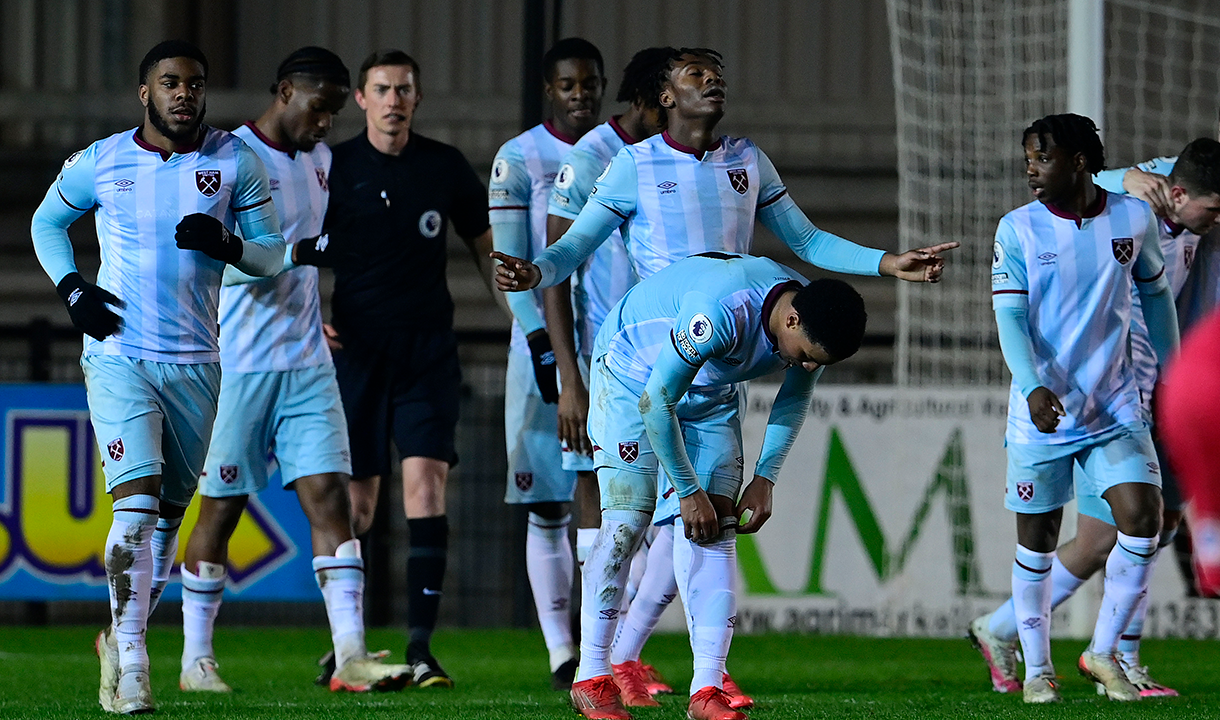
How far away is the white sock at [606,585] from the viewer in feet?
15.5

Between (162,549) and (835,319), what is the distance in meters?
2.45

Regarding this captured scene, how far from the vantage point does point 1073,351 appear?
17.6 feet

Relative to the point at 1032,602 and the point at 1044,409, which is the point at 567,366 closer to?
the point at 1044,409

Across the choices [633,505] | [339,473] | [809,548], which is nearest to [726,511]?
[633,505]

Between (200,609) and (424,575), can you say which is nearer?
(200,609)

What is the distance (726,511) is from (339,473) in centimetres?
163

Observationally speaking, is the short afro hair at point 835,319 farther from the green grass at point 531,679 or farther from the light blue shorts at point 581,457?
the light blue shorts at point 581,457

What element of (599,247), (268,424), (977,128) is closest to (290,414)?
Answer: (268,424)

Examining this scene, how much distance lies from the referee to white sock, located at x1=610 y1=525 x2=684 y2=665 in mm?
988

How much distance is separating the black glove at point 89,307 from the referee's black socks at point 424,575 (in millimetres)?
1659

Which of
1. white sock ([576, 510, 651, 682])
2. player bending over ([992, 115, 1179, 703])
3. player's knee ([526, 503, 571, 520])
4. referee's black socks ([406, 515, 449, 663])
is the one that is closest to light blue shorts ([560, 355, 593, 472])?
player's knee ([526, 503, 571, 520])

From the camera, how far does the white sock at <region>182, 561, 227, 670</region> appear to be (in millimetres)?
5941

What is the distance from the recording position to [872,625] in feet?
27.7

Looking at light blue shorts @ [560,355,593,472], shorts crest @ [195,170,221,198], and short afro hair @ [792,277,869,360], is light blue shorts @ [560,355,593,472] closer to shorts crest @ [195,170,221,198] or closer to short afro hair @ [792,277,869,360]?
shorts crest @ [195,170,221,198]
